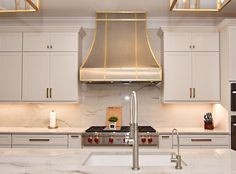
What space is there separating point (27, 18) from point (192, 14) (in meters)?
2.65

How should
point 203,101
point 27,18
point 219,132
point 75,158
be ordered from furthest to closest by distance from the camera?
point 27,18
point 203,101
point 219,132
point 75,158

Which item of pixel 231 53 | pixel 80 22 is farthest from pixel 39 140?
pixel 231 53

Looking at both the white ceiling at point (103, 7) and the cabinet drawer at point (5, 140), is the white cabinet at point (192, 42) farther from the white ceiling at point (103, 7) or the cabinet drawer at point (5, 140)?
the cabinet drawer at point (5, 140)

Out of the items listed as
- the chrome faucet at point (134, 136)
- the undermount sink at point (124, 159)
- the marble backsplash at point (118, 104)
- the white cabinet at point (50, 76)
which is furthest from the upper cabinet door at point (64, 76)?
the chrome faucet at point (134, 136)

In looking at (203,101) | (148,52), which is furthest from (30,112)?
(203,101)

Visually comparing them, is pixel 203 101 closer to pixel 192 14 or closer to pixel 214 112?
pixel 214 112

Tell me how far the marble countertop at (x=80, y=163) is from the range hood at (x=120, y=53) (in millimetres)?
1956

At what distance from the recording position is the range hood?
4199mm

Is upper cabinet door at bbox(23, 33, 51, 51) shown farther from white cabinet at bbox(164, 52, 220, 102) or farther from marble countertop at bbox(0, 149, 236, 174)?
marble countertop at bbox(0, 149, 236, 174)

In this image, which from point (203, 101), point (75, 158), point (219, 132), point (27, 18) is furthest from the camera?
point (27, 18)

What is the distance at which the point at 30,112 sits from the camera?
4758mm

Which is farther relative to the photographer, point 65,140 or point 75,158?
point 65,140

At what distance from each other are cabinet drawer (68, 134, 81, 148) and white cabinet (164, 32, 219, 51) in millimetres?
1825

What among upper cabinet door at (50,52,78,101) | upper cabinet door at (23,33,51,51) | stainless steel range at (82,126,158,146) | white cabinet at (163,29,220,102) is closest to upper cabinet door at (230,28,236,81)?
white cabinet at (163,29,220,102)
